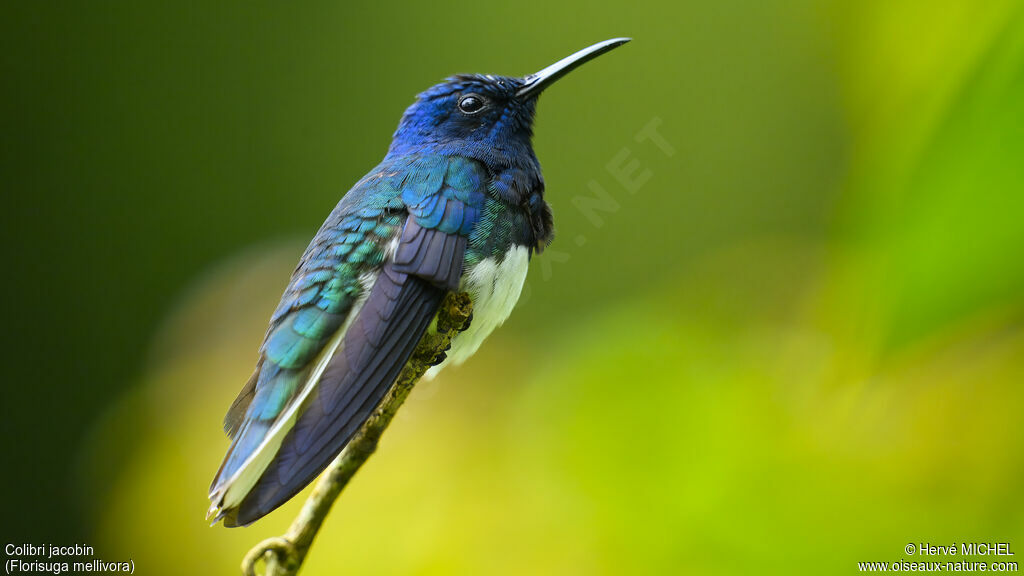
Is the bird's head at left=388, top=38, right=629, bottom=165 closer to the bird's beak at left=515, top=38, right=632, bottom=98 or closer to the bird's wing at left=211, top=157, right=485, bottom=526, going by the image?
the bird's beak at left=515, top=38, right=632, bottom=98

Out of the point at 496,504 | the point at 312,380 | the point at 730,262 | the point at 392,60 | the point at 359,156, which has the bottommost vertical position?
the point at 496,504

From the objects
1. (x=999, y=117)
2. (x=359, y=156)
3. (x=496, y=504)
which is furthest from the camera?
(x=359, y=156)

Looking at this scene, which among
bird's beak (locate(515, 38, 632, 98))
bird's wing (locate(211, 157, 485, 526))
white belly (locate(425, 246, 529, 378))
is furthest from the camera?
bird's beak (locate(515, 38, 632, 98))

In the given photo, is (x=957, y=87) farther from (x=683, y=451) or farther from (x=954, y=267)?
(x=683, y=451)

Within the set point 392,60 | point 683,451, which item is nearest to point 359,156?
point 392,60

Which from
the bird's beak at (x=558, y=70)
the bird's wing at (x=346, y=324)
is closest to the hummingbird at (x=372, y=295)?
the bird's wing at (x=346, y=324)

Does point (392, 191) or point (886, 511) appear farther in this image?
point (392, 191)

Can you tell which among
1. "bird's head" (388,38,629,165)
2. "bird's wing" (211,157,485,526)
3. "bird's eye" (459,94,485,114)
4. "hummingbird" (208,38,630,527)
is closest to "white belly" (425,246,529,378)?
"hummingbird" (208,38,630,527)
